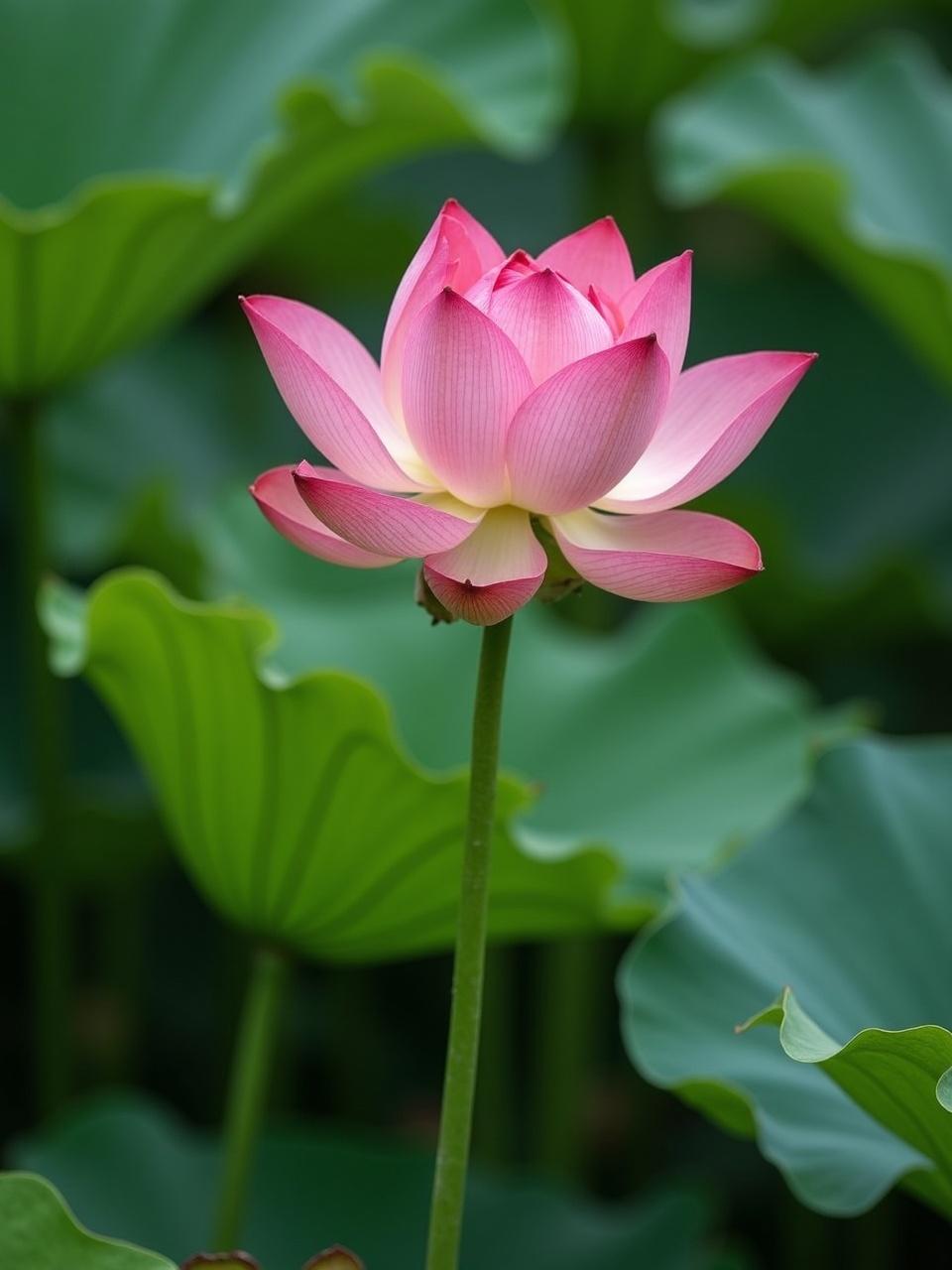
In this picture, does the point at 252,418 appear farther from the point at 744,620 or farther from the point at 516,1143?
the point at 516,1143

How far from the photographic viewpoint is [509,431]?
1.53ft

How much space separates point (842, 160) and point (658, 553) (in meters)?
1.03

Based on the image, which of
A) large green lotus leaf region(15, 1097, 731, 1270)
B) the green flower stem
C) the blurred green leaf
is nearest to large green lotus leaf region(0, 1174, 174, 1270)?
the green flower stem

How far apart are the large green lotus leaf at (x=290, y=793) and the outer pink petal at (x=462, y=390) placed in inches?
11.1

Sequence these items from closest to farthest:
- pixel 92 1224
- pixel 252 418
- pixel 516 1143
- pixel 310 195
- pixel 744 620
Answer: pixel 92 1224 → pixel 310 195 → pixel 744 620 → pixel 516 1143 → pixel 252 418

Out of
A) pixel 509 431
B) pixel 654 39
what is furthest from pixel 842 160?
pixel 509 431

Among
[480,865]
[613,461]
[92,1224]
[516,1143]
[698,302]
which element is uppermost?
[698,302]

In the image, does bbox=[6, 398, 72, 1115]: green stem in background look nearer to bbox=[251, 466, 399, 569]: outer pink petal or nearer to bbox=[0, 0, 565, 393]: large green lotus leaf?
bbox=[0, 0, 565, 393]: large green lotus leaf

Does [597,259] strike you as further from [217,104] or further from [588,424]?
[217,104]

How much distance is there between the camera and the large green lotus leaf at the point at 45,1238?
55 centimetres

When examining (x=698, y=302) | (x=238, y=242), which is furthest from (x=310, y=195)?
(x=698, y=302)

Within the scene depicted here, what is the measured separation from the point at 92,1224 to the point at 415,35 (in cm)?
88

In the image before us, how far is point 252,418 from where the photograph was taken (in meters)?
1.86

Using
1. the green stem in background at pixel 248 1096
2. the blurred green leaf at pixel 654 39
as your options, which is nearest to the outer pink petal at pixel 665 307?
the green stem in background at pixel 248 1096
